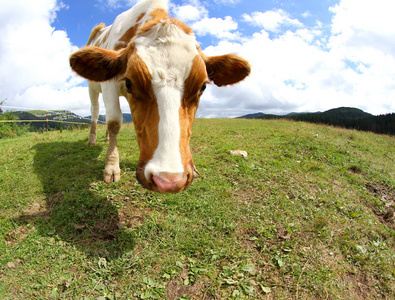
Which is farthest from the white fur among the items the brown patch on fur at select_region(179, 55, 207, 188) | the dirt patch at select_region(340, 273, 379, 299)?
the dirt patch at select_region(340, 273, 379, 299)

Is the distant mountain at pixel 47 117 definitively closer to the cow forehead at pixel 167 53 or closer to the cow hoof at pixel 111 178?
the cow hoof at pixel 111 178

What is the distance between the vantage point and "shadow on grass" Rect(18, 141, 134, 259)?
3000mm

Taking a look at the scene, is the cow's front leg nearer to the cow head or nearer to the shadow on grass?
the shadow on grass

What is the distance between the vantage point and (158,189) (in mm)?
2215

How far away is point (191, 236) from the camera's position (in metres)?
3.27

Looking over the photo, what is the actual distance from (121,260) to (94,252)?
0.37 meters

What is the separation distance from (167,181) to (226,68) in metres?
2.29

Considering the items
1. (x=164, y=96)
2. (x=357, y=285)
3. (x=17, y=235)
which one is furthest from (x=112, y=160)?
(x=357, y=285)

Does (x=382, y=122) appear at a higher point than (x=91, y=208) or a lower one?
higher

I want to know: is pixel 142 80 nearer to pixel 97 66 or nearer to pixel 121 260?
pixel 97 66

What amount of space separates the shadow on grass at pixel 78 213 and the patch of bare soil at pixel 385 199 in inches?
195

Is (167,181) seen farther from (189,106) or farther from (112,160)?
(112,160)

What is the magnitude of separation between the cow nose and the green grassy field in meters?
1.18

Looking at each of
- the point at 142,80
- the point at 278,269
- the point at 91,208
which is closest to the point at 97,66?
the point at 142,80
